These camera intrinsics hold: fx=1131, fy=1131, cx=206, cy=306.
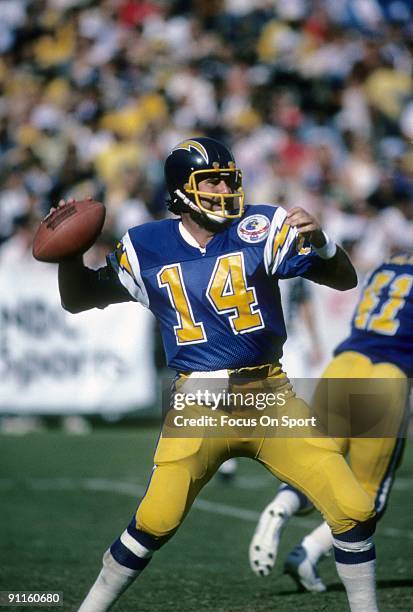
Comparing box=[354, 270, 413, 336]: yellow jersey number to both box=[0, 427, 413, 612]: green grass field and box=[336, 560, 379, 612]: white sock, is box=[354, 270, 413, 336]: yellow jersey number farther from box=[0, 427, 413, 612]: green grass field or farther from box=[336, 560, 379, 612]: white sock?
box=[336, 560, 379, 612]: white sock

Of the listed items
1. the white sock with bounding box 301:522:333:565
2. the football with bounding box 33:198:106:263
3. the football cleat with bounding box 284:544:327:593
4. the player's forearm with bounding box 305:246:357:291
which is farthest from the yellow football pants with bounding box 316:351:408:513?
the football with bounding box 33:198:106:263

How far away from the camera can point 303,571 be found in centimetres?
502

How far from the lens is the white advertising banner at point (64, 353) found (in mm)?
10930

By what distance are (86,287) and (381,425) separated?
176 cm

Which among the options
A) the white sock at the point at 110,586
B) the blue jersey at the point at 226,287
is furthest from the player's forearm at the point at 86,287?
the white sock at the point at 110,586

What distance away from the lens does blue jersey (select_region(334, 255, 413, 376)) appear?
5348 mm

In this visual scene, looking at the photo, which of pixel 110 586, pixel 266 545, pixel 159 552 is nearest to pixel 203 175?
pixel 110 586

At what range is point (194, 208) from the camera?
416 centimetres

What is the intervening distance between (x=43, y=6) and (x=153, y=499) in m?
11.5

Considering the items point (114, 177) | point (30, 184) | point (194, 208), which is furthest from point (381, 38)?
point (194, 208)

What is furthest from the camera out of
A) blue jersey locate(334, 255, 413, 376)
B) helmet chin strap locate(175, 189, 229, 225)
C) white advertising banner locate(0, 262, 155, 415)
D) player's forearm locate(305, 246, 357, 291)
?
white advertising banner locate(0, 262, 155, 415)

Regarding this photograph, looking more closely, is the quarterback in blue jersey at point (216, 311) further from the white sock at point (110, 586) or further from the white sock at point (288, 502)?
the white sock at point (288, 502)

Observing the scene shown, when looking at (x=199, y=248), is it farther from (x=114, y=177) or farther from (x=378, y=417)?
(x=114, y=177)

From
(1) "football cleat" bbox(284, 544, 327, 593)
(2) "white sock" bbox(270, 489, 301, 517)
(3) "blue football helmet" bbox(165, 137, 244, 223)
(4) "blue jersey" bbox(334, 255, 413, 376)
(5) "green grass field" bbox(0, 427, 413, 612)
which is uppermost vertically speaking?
(3) "blue football helmet" bbox(165, 137, 244, 223)
